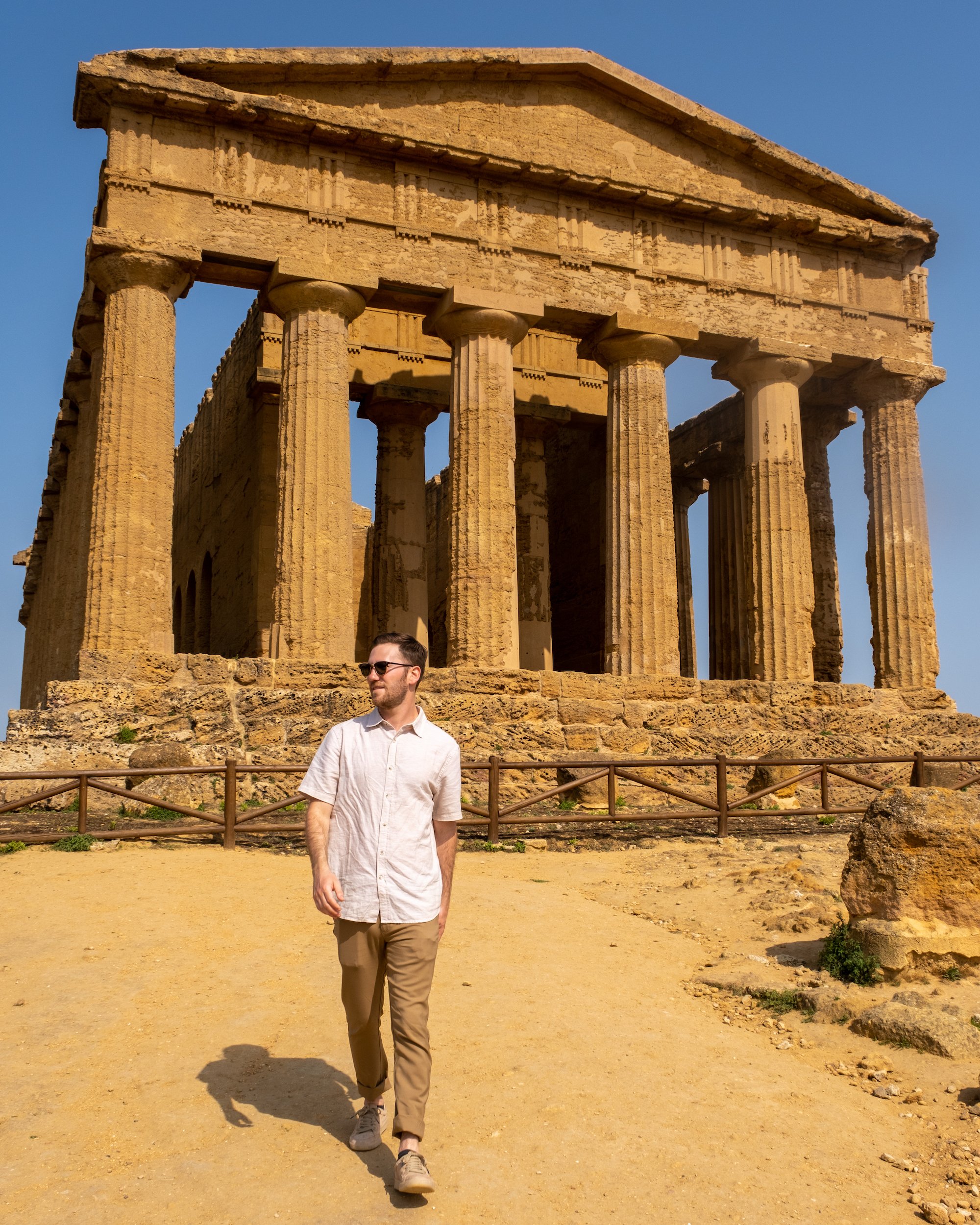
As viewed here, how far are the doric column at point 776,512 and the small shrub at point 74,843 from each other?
10.7 metres

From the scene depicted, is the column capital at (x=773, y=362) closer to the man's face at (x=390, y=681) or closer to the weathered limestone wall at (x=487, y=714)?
the weathered limestone wall at (x=487, y=714)

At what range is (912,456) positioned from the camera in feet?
62.3

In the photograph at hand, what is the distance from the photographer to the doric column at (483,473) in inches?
621

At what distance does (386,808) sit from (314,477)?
37.6ft

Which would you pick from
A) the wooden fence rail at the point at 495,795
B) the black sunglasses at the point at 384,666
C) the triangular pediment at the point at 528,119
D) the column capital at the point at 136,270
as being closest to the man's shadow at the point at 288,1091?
the black sunglasses at the point at 384,666

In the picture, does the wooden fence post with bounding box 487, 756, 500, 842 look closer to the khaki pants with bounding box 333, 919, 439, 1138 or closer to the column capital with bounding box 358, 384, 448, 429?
the khaki pants with bounding box 333, 919, 439, 1138

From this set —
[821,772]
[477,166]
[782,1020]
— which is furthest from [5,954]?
[477,166]

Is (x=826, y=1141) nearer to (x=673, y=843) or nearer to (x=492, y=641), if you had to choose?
(x=673, y=843)

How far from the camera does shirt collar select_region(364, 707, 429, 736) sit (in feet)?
14.6

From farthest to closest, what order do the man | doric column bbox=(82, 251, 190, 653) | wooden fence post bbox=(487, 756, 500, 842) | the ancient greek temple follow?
the ancient greek temple < doric column bbox=(82, 251, 190, 653) < wooden fence post bbox=(487, 756, 500, 842) < the man

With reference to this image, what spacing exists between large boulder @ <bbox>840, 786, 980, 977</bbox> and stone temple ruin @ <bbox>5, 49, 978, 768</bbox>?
791 cm

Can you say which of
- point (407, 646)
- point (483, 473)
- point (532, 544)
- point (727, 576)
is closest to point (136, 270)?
point (483, 473)

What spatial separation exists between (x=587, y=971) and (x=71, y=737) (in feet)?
25.7

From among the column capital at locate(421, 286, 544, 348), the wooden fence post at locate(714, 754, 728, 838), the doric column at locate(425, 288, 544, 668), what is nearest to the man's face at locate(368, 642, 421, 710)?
the wooden fence post at locate(714, 754, 728, 838)
